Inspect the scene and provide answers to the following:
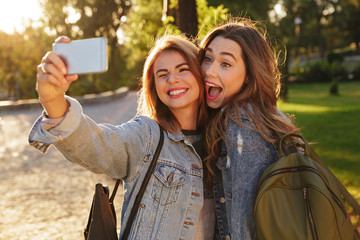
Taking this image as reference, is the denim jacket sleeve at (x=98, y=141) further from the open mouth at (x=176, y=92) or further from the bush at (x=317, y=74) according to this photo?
the bush at (x=317, y=74)

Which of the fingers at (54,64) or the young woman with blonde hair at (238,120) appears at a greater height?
the fingers at (54,64)

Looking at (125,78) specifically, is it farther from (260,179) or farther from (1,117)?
(260,179)

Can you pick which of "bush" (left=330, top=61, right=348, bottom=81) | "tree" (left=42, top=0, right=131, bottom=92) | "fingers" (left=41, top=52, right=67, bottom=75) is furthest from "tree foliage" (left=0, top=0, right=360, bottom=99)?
"bush" (left=330, top=61, right=348, bottom=81)

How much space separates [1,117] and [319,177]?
14.6 metres

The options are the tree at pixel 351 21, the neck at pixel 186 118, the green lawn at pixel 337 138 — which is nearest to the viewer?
the neck at pixel 186 118

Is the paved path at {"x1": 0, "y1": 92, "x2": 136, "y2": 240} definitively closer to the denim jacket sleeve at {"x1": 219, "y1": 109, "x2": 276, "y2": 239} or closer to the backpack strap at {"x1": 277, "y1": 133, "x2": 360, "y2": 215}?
the denim jacket sleeve at {"x1": 219, "y1": 109, "x2": 276, "y2": 239}

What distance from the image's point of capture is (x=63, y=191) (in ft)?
20.5

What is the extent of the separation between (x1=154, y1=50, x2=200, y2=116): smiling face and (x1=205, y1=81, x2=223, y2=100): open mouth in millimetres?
78

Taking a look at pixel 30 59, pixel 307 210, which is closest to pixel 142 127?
pixel 307 210

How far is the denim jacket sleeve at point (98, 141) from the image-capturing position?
158cm

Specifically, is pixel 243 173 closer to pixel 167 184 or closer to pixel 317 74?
pixel 167 184

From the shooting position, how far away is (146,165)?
196 cm

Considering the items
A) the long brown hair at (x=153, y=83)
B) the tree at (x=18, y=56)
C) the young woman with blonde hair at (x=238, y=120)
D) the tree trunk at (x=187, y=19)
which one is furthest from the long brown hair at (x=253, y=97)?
the tree at (x=18, y=56)

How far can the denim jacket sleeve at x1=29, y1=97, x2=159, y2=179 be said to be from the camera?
62.2 inches
